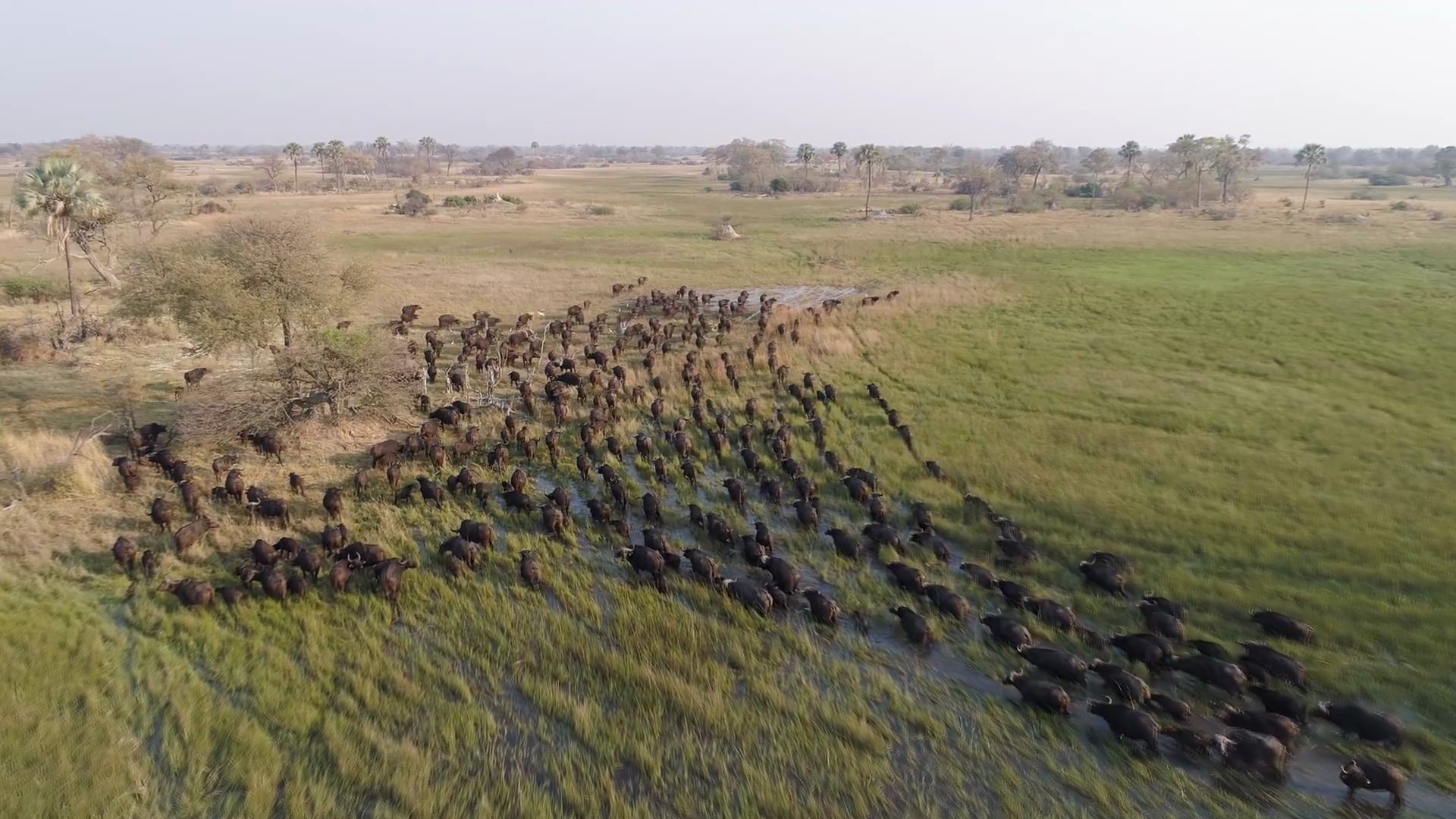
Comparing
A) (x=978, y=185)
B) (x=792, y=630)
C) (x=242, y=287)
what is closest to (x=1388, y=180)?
(x=978, y=185)

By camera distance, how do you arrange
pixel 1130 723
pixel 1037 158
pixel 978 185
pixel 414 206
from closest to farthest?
pixel 1130 723
pixel 414 206
pixel 978 185
pixel 1037 158

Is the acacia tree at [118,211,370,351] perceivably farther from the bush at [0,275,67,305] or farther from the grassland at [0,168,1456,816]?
the bush at [0,275,67,305]

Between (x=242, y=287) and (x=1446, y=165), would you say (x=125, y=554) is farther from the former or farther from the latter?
(x=1446, y=165)

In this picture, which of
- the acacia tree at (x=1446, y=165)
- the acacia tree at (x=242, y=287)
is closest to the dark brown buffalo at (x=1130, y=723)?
the acacia tree at (x=242, y=287)

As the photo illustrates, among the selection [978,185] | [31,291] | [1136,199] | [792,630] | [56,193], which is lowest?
[792,630]

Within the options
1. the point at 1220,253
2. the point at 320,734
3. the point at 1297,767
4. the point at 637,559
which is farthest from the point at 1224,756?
the point at 1220,253

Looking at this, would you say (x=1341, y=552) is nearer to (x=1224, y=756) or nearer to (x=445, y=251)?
(x=1224, y=756)
